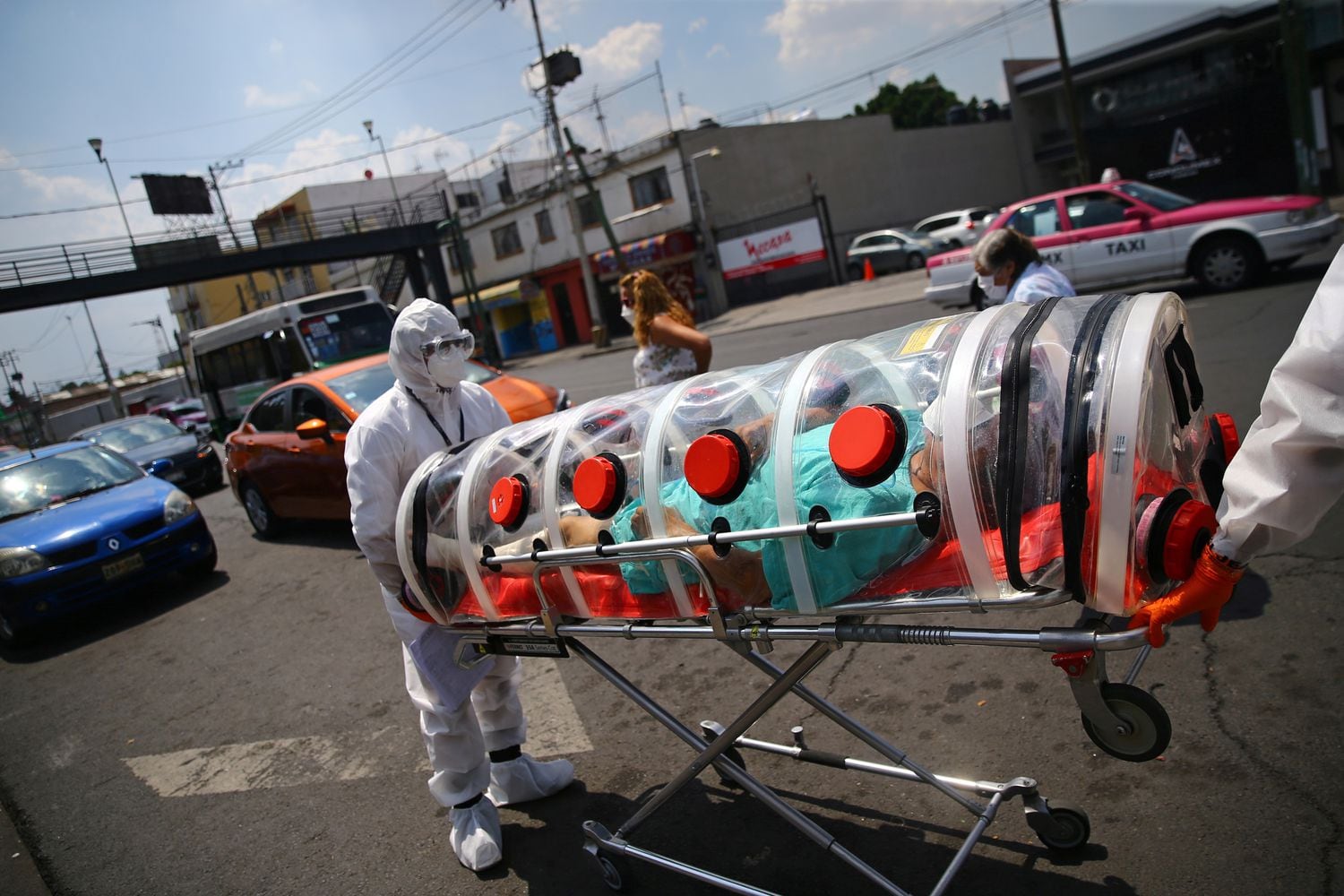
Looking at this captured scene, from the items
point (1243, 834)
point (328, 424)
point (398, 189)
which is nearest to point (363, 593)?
point (328, 424)

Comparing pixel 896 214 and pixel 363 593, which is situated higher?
pixel 896 214

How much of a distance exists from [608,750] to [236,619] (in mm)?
4515

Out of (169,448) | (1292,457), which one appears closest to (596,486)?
(1292,457)

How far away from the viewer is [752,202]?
1267 inches

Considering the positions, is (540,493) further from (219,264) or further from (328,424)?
(219,264)

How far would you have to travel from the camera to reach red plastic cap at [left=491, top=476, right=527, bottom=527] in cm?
261

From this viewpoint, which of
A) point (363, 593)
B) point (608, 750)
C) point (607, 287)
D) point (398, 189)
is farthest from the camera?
point (398, 189)

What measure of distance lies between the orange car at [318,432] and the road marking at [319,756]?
3.05 metres

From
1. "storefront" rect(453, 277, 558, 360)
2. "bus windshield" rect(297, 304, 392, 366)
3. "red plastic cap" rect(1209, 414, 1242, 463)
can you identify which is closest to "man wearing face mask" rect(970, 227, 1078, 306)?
"red plastic cap" rect(1209, 414, 1242, 463)

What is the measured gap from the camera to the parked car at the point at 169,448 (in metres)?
13.5

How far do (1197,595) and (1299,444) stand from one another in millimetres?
340

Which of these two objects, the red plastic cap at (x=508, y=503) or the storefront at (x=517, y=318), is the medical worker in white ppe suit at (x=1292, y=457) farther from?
the storefront at (x=517, y=318)

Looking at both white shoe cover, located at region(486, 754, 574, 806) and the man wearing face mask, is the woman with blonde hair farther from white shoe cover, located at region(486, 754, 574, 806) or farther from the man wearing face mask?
white shoe cover, located at region(486, 754, 574, 806)

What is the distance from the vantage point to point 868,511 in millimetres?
Result: 1977
